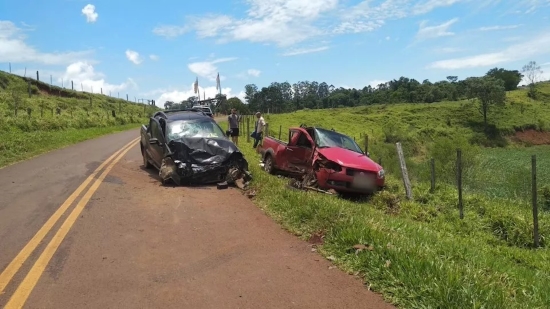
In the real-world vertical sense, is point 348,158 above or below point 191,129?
below

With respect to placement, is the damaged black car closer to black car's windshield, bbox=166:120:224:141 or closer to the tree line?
black car's windshield, bbox=166:120:224:141

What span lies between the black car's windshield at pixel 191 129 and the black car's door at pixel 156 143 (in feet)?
0.89

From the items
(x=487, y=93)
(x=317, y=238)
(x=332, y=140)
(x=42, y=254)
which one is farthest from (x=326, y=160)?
(x=487, y=93)

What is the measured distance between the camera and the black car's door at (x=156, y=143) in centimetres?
1060

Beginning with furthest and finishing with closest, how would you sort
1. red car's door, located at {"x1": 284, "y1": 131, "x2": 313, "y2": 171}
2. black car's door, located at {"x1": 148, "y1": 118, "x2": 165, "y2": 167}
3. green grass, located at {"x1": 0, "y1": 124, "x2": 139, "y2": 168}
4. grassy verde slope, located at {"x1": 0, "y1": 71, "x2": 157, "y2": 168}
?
grassy verde slope, located at {"x1": 0, "y1": 71, "x2": 157, "y2": 168}
green grass, located at {"x1": 0, "y1": 124, "x2": 139, "y2": 168}
red car's door, located at {"x1": 284, "y1": 131, "x2": 313, "y2": 171}
black car's door, located at {"x1": 148, "y1": 118, "x2": 165, "y2": 167}

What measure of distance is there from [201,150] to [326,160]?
2.91m

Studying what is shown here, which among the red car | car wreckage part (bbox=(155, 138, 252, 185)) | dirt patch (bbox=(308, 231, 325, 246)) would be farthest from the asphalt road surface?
the red car

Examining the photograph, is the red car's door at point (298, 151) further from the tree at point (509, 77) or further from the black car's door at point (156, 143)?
the tree at point (509, 77)

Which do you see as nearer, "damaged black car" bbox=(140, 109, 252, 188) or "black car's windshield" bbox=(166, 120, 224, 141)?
"damaged black car" bbox=(140, 109, 252, 188)

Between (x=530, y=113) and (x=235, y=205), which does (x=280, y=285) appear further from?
(x=530, y=113)

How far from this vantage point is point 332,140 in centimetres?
1152

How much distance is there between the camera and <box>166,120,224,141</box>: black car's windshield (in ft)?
34.9

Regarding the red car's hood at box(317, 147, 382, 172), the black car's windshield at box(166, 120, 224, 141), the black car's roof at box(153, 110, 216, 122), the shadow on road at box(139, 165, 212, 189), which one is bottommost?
the shadow on road at box(139, 165, 212, 189)

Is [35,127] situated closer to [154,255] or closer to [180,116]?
[180,116]
